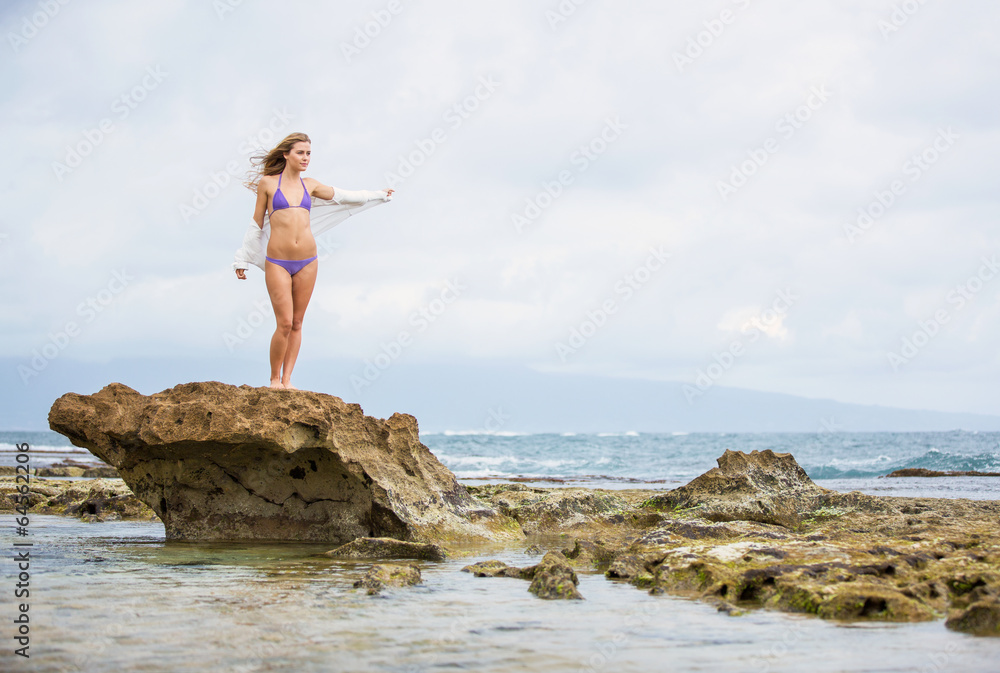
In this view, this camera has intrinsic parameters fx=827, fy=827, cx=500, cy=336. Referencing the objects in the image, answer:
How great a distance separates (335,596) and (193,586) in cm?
106

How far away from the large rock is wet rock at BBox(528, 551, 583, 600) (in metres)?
2.48

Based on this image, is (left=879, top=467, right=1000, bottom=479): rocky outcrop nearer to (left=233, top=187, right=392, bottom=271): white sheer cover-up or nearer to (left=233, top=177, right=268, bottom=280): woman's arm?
(left=233, top=187, right=392, bottom=271): white sheer cover-up

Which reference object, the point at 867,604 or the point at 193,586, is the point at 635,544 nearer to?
the point at 867,604

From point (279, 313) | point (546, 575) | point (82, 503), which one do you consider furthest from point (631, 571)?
point (82, 503)

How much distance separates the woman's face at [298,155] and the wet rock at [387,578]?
14.2ft

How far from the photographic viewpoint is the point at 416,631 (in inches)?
175

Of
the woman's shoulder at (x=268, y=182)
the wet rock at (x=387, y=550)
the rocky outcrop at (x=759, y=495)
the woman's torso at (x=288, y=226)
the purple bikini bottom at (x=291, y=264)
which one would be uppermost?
the woman's shoulder at (x=268, y=182)

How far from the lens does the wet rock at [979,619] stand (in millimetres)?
4266

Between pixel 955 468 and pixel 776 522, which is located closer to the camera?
pixel 776 522

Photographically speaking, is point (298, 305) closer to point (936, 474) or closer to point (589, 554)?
point (589, 554)

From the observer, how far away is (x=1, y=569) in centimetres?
610

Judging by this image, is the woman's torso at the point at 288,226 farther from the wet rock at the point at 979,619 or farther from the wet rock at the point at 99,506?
the wet rock at the point at 979,619

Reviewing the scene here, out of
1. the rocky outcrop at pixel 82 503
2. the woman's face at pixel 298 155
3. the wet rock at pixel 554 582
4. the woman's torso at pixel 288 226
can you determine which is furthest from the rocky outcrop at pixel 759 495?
the rocky outcrop at pixel 82 503

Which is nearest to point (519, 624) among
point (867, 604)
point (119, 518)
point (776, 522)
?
point (867, 604)
